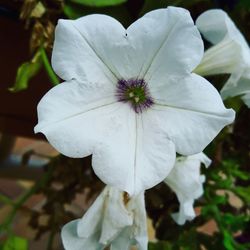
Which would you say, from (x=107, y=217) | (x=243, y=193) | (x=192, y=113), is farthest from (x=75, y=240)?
(x=243, y=193)

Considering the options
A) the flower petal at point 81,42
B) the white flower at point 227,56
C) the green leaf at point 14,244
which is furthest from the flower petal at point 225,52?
the green leaf at point 14,244

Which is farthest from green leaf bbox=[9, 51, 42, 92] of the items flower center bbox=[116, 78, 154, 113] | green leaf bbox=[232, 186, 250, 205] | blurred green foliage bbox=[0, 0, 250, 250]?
green leaf bbox=[232, 186, 250, 205]

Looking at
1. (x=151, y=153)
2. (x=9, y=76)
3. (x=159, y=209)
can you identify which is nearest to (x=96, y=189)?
(x=159, y=209)

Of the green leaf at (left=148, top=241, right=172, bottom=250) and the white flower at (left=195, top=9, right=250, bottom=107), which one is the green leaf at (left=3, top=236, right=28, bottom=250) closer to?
the green leaf at (left=148, top=241, right=172, bottom=250)

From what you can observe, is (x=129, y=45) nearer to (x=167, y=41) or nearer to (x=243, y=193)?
(x=167, y=41)

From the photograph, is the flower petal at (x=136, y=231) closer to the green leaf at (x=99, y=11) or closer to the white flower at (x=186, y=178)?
the white flower at (x=186, y=178)

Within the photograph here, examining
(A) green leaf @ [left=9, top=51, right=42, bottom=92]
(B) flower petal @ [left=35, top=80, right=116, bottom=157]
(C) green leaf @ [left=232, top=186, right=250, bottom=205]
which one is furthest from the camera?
(C) green leaf @ [left=232, top=186, right=250, bottom=205]

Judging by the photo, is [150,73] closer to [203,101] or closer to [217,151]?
[203,101]

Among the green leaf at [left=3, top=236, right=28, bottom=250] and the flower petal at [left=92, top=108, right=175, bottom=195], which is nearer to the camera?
the flower petal at [left=92, top=108, right=175, bottom=195]
